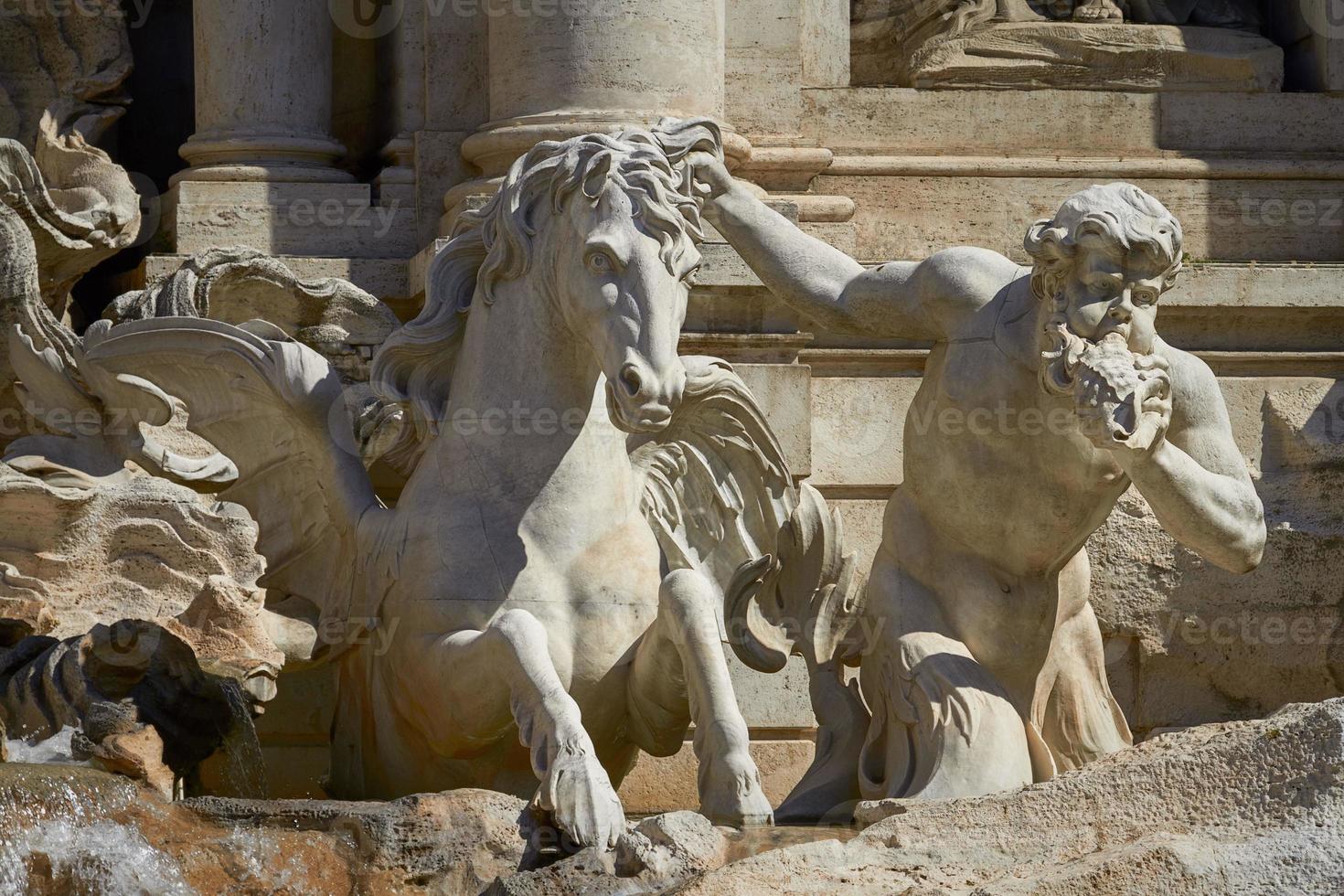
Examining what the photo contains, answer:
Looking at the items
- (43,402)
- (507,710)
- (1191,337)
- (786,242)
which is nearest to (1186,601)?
(1191,337)

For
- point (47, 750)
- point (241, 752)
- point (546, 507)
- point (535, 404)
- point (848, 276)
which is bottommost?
point (241, 752)

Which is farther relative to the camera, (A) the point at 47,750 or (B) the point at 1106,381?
(A) the point at 47,750

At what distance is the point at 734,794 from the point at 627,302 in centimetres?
108

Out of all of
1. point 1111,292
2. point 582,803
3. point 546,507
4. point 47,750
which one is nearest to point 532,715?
point 582,803

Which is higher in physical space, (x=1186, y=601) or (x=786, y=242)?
(x=786, y=242)

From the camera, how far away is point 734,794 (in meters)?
5.45

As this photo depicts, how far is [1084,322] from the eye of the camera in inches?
222

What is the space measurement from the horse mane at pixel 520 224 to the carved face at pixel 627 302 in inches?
1.4

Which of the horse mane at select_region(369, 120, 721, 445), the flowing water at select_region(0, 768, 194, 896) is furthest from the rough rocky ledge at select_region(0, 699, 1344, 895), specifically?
the horse mane at select_region(369, 120, 721, 445)

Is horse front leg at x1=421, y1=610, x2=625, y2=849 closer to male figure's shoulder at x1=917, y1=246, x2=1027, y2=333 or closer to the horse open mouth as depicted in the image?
the horse open mouth

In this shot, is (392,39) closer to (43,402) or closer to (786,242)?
(43,402)

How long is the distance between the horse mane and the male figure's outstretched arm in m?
0.23

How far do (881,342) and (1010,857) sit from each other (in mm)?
3687

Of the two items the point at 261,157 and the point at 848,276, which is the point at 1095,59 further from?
the point at 848,276
